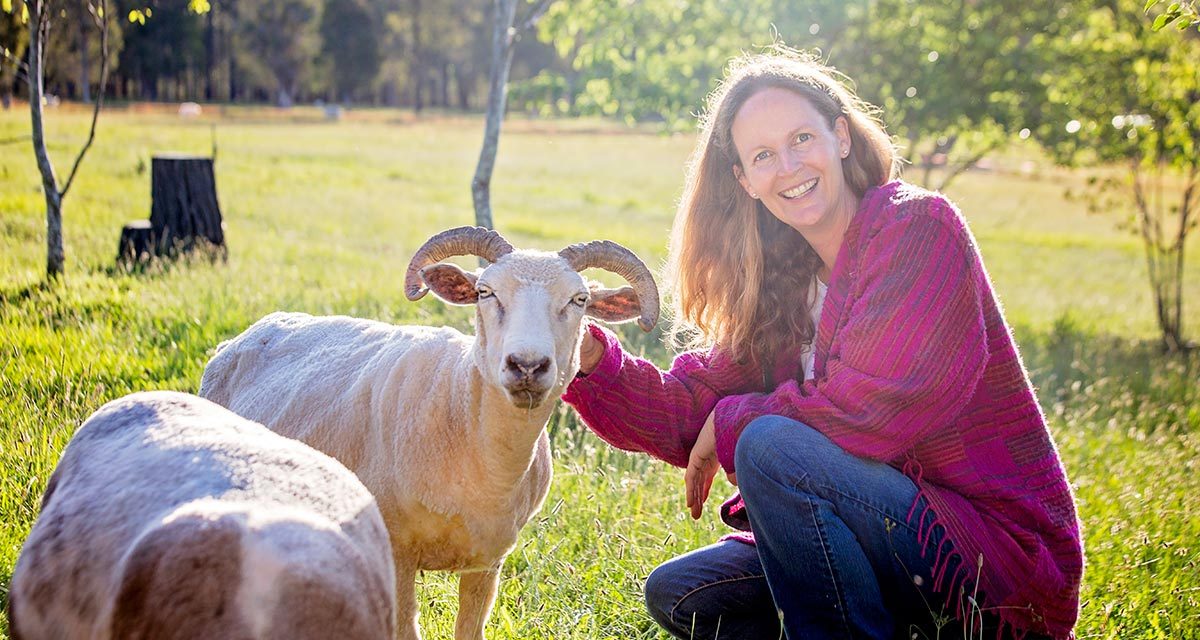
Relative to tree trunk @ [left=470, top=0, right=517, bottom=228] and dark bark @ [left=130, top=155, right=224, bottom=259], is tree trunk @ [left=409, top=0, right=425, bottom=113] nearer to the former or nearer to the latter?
dark bark @ [left=130, top=155, right=224, bottom=259]

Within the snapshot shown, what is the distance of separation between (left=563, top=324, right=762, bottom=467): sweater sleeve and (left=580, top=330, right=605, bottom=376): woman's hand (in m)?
A: 0.02

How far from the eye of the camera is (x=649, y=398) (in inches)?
152

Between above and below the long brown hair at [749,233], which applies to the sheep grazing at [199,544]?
below

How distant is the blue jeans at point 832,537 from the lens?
303cm

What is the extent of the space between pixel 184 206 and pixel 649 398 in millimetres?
7820

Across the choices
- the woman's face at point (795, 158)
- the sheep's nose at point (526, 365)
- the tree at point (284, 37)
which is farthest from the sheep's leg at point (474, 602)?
the tree at point (284, 37)

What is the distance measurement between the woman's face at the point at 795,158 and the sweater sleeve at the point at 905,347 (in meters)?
0.41

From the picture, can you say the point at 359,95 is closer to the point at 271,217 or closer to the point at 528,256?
the point at 271,217

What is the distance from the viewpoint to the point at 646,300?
3.81 metres

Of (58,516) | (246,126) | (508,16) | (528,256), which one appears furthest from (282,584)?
(246,126)

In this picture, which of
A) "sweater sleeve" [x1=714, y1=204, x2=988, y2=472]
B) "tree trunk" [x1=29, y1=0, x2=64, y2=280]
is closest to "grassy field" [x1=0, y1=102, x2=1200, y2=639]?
"tree trunk" [x1=29, y1=0, x2=64, y2=280]

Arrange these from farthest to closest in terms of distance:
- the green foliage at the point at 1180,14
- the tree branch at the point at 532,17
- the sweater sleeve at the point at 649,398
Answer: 1. the tree branch at the point at 532,17
2. the sweater sleeve at the point at 649,398
3. the green foliage at the point at 1180,14

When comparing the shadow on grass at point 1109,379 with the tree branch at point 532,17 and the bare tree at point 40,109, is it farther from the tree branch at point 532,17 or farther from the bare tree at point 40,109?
the bare tree at point 40,109

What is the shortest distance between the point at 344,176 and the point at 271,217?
28.7 feet
